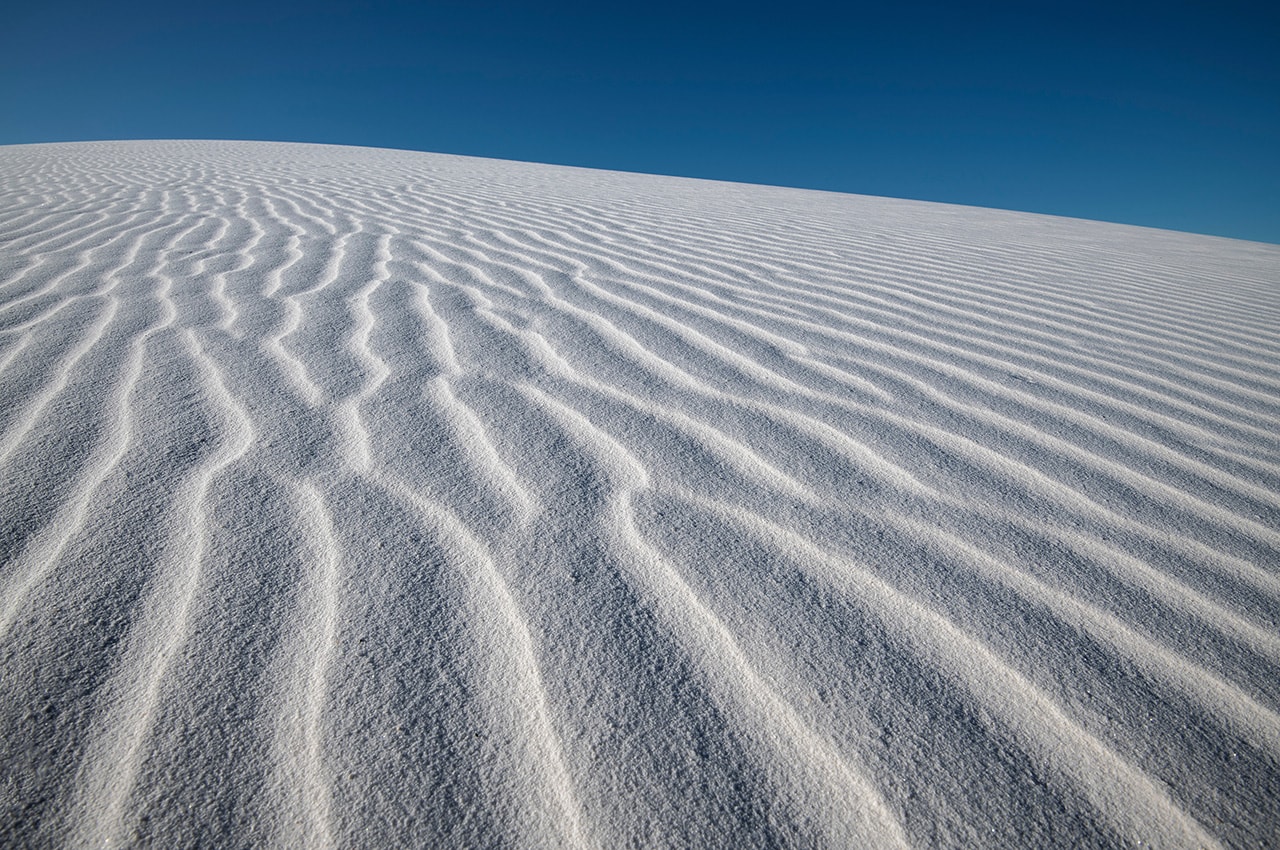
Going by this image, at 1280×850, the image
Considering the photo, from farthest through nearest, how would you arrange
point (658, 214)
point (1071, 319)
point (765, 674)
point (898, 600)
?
point (658, 214) < point (1071, 319) < point (898, 600) < point (765, 674)

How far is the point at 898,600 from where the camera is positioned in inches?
48.7

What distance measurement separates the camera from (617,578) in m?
1.26

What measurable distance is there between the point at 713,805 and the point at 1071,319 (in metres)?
3.18

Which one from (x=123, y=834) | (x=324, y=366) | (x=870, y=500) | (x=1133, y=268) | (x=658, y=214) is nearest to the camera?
(x=123, y=834)

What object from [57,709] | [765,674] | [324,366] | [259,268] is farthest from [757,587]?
[259,268]

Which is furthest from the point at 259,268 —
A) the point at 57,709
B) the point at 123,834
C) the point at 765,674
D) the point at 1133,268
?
the point at 1133,268

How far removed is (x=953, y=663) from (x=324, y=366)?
6.25 feet

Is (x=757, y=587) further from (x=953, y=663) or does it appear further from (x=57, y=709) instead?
(x=57, y=709)

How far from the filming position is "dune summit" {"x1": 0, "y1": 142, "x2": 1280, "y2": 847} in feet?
2.92

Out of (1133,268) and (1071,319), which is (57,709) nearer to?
(1071,319)

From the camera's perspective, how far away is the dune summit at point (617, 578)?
89cm

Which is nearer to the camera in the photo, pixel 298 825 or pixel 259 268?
pixel 298 825

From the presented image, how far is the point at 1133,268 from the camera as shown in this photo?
16.1 ft

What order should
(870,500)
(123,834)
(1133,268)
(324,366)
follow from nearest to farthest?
(123,834)
(870,500)
(324,366)
(1133,268)
